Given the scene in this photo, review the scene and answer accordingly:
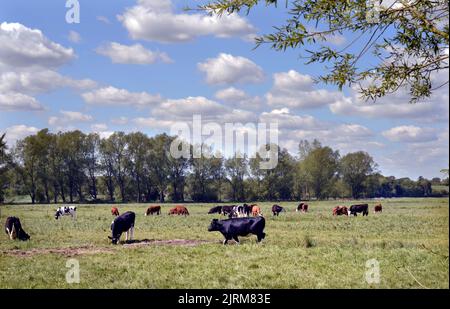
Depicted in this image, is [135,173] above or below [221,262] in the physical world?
above

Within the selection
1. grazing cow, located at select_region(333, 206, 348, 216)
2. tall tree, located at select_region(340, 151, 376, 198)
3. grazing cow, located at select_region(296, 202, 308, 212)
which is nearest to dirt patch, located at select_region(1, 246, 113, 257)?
grazing cow, located at select_region(333, 206, 348, 216)

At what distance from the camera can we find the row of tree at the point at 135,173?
2911 inches

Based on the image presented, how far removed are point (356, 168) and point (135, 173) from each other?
35.2m

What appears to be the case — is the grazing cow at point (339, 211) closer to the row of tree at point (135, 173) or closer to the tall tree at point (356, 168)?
the row of tree at point (135, 173)

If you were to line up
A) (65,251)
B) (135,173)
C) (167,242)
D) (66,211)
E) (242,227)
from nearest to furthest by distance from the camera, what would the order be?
(65,251), (167,242), (242,227), (66,211), (135,173)

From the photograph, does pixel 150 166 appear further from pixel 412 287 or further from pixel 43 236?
pixel 412 287

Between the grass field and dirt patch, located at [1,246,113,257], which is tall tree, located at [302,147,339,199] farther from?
dirt patch, located at [1,246,113,257]

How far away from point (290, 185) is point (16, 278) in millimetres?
68586

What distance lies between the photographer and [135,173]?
74500 mm

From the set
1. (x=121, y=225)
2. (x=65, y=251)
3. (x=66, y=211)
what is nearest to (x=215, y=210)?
(x=66, y=211)

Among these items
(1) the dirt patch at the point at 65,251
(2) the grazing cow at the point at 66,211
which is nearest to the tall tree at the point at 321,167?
(2) the grazing cow at the point at 66,211

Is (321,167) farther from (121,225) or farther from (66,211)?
(121,225)

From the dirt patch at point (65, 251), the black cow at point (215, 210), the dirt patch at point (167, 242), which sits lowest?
the dirt patch at point (65, 251)
